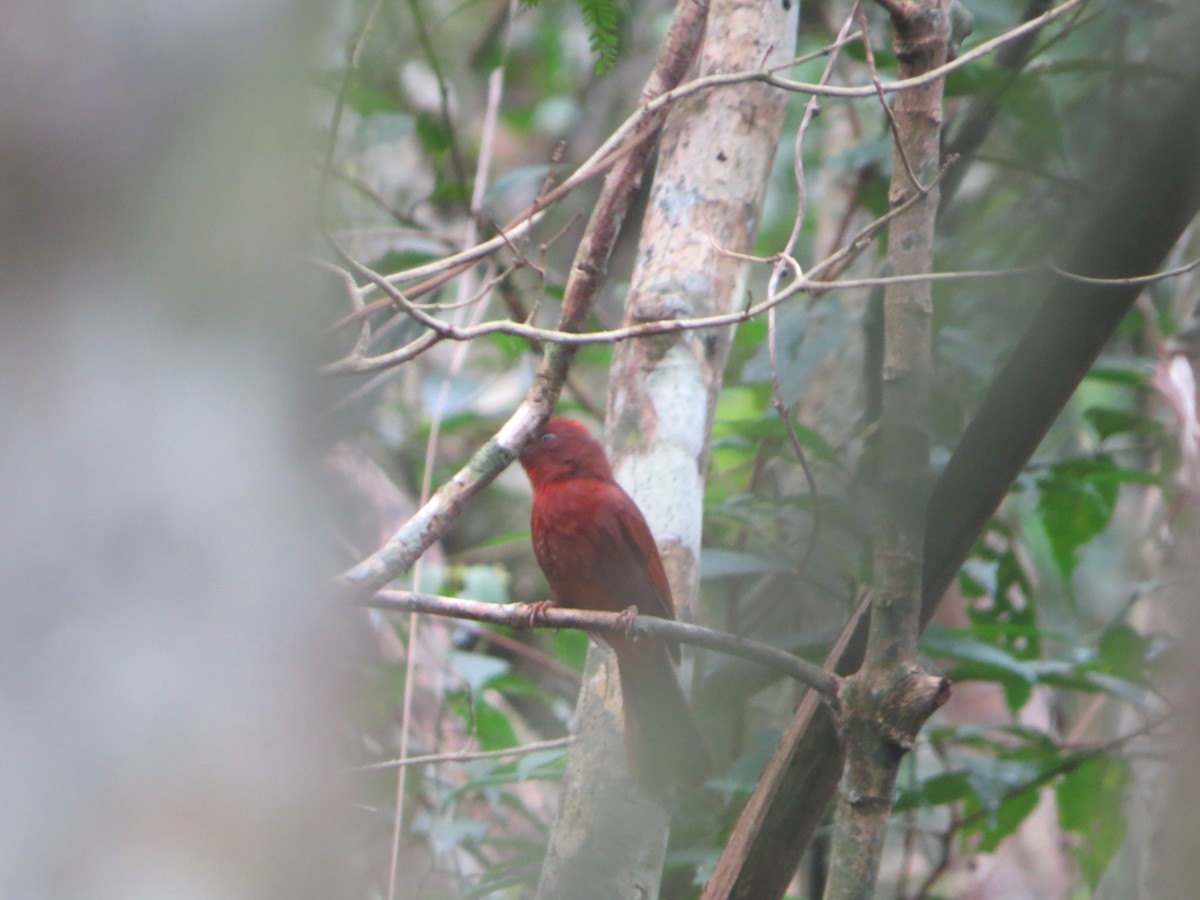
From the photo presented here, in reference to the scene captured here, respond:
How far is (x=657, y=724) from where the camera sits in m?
2.64

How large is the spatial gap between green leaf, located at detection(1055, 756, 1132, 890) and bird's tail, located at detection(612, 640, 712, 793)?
45.8 inches

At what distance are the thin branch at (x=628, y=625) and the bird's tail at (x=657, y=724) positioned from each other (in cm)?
37

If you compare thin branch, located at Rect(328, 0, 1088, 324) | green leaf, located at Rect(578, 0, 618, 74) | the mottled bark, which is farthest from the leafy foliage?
the mottled bark

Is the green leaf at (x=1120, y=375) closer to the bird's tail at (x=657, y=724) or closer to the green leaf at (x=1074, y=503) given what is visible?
the green leaf at (x=1074, y=503)

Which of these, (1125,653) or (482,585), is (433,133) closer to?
(482,585)

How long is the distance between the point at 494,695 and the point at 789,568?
11.5 ft

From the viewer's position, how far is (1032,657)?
3.54m

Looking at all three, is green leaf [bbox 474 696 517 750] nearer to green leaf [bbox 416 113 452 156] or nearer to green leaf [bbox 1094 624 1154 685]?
green leaf [bbox 1094 624 1154 685]

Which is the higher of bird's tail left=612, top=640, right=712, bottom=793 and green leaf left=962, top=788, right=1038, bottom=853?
bird's tail left=612, top=640, right=712, bottom=793

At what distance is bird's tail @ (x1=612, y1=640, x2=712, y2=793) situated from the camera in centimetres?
257

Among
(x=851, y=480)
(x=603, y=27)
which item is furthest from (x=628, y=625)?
(x=603, y=27)

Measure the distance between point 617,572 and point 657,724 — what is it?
23.6 inches

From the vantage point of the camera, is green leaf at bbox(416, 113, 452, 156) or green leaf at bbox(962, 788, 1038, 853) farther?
green leaf at bbox(416, 113, 452, 156)

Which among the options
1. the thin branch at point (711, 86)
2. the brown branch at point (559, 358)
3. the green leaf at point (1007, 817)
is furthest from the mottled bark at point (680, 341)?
the green leaf at point (1007, 817)
